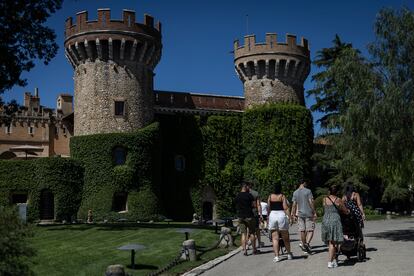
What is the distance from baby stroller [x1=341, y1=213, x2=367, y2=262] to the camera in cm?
1338

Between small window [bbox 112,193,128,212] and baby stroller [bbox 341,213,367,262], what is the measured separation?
24.5 m

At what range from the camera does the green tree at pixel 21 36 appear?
72.5 feet

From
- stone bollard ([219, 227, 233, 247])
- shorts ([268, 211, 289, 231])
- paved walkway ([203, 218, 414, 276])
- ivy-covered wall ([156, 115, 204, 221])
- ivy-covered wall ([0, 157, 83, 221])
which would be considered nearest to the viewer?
paved walkway ([203, 218, 414, 276])

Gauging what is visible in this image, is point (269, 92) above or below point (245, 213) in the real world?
above

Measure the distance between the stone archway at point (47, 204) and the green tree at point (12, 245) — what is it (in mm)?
27966

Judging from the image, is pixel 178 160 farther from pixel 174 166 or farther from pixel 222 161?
pixel 222 161

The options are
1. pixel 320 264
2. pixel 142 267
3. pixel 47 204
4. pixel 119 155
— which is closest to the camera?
pixel 320 264

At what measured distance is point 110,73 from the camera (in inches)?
1489

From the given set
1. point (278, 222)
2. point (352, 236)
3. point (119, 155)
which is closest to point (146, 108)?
point (119, 155)

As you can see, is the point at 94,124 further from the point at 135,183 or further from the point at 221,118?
Result: the point at 221,118

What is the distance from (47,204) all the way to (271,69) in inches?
763

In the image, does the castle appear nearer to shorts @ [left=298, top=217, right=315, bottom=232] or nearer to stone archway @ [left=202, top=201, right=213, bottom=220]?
stone archway @ [left=202, top=201, right=213, bottom=220]

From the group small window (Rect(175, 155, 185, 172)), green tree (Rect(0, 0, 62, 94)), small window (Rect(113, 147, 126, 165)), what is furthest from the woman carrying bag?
small window (Rect(175, 155, 185, 172))

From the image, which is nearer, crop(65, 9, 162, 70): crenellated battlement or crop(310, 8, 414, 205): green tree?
crop(310, 8, 414, 205): green tree
